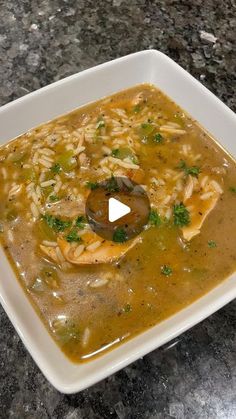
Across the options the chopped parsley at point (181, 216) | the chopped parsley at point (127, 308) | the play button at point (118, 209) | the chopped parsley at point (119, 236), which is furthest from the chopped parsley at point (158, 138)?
the chopped parsley at point (127, 308)

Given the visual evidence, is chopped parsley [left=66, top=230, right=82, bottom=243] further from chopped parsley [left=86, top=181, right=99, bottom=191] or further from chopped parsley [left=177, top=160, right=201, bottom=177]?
chopped parsley [left=177, top=160, right=201, bottom=177]

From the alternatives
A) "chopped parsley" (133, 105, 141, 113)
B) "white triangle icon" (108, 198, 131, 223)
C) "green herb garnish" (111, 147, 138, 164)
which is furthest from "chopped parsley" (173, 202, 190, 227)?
"chopped parsley" (133, 105, 141, 113)

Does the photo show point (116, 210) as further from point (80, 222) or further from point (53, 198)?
point (53, 198)

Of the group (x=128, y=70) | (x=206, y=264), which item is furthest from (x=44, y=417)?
(x=128, y=70)

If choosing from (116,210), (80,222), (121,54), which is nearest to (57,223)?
(80,222)

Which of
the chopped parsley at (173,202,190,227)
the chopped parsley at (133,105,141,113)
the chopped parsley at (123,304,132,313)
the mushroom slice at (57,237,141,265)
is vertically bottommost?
the chopped parsley at (123,304,132,313)

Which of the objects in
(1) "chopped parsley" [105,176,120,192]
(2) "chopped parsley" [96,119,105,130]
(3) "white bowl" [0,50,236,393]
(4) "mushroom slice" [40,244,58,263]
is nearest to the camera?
(3) "white bowl" [0,50,236,393]

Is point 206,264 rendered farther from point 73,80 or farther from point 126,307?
point 73,80
